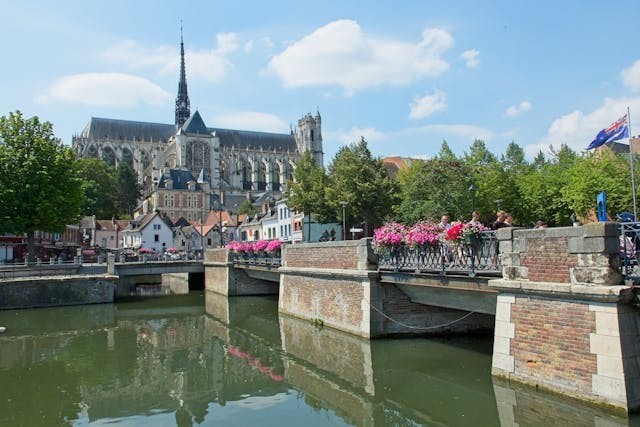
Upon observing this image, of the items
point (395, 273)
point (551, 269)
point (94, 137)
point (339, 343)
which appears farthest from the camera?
point (94, 137)

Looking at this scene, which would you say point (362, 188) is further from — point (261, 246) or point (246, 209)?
point (246, 209)

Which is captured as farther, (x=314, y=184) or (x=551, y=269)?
(x=314, y=184)

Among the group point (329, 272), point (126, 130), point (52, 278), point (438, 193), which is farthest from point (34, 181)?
point (126, 130)

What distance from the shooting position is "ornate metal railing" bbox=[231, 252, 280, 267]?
2941 cm

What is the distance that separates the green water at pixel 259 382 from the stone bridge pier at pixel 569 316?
17.9 inches

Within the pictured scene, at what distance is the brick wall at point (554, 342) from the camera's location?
31.5 ft

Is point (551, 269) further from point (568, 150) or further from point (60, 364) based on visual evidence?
point (568, 150)

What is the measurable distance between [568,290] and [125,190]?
337ft

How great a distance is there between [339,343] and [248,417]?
7219 millimetres

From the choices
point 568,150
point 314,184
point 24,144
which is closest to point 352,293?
point 314,184

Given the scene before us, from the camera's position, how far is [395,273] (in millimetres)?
16344

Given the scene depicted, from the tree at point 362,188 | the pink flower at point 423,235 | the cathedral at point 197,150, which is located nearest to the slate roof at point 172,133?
the cathedral at point 197,150

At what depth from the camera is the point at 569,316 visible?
32.5 ft

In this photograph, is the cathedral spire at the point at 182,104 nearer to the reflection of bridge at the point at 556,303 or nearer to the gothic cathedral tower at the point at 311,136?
the gothic cathedral tower at the point at 311,136
